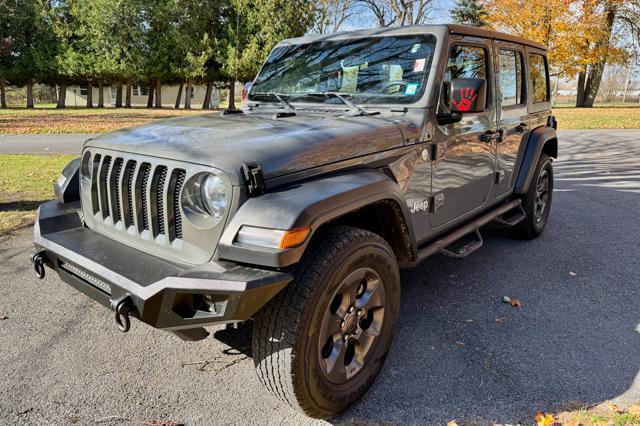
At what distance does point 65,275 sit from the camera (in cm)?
261

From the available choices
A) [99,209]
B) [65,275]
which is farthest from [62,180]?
[65,275]

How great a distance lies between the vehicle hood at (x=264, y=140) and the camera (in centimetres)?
229

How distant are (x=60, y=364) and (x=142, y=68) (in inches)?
1313

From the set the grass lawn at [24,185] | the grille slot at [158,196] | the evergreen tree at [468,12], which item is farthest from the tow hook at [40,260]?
the evergreen tree at [468,12]

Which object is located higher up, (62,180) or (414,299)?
(62,180)

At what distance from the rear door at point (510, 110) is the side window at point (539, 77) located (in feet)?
0.94

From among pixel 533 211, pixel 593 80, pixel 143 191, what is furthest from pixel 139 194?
pixel 593 80

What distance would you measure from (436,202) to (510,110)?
5.32ft

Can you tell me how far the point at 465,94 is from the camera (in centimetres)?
312

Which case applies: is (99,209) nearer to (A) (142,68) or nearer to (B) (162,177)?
(B) (162,177)

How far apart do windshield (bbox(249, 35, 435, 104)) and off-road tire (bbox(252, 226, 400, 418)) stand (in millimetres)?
1307

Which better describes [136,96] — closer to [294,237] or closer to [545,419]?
[294,237]

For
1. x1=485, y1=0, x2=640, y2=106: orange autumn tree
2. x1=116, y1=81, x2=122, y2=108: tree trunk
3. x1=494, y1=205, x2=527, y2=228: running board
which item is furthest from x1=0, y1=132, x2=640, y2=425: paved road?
x1=116, y1=81, x2=122, y2=108: tree trunk

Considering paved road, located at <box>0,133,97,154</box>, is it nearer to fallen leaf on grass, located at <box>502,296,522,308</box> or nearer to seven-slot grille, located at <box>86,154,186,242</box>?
seven-slot grille, located at <box>86,154,186,242</box>
